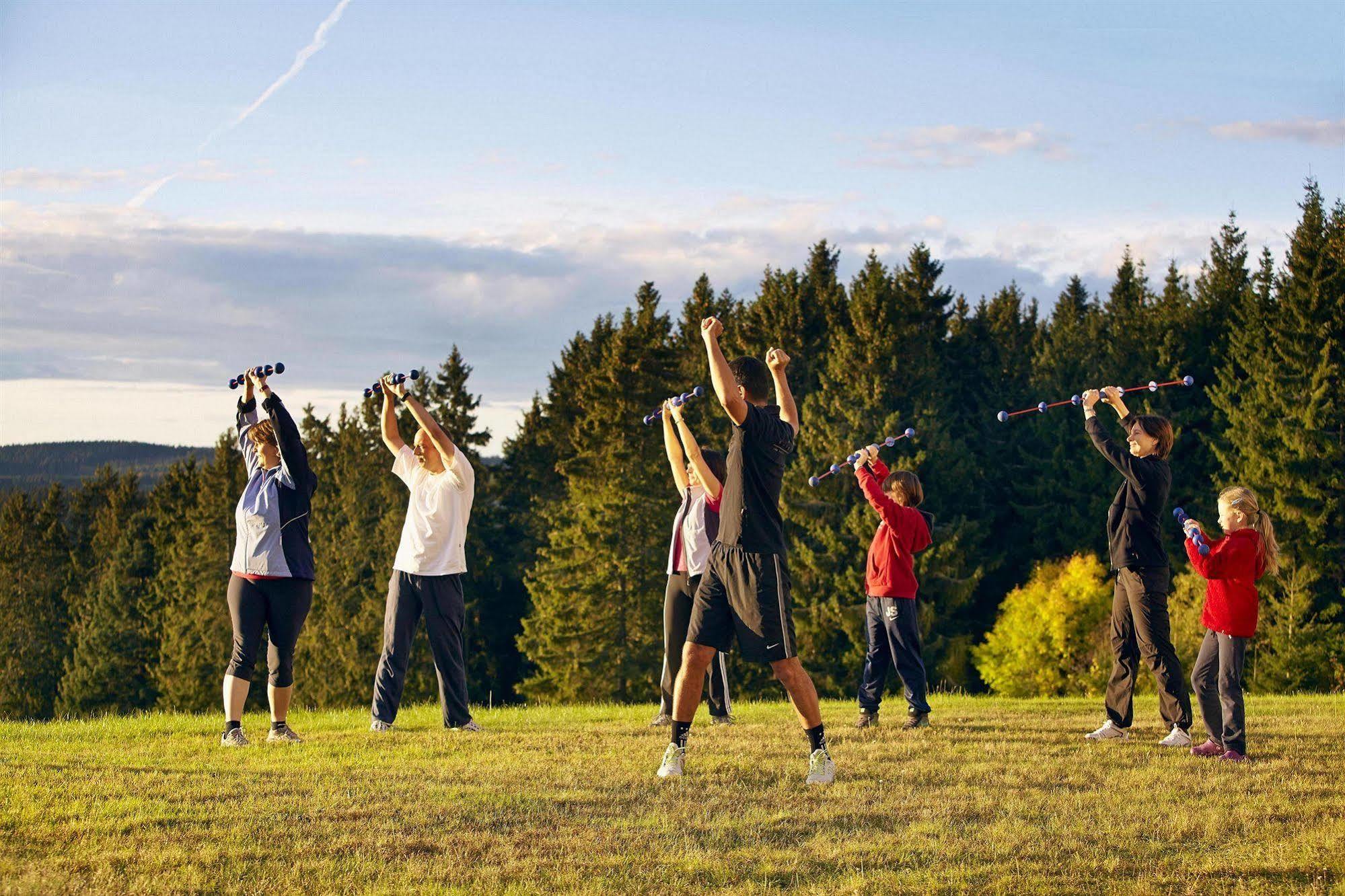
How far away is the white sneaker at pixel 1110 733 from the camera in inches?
384

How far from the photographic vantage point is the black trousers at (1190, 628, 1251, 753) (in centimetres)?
886

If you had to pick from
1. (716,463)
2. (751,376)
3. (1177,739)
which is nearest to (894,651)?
(716,463)

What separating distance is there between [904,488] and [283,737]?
501 cm

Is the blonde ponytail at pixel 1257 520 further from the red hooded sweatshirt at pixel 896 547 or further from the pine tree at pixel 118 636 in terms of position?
the pine tree at pixel 118 636

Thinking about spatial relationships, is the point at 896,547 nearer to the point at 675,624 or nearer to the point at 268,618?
the point at 675,624

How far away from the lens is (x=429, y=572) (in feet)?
33.7

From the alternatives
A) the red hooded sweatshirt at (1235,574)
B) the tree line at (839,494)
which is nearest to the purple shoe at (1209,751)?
the red hooded sweatshirt at (1235,574)

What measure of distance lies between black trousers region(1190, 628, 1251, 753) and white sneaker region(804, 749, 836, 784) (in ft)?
8.92

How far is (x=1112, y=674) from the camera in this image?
10.1 meters

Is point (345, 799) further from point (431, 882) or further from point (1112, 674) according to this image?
point (1112, 674)

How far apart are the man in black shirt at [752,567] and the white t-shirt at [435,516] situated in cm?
276

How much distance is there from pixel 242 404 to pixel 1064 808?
6.33 m

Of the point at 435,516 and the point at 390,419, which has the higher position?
the point at 390,419

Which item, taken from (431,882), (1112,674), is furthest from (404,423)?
(431,882)
